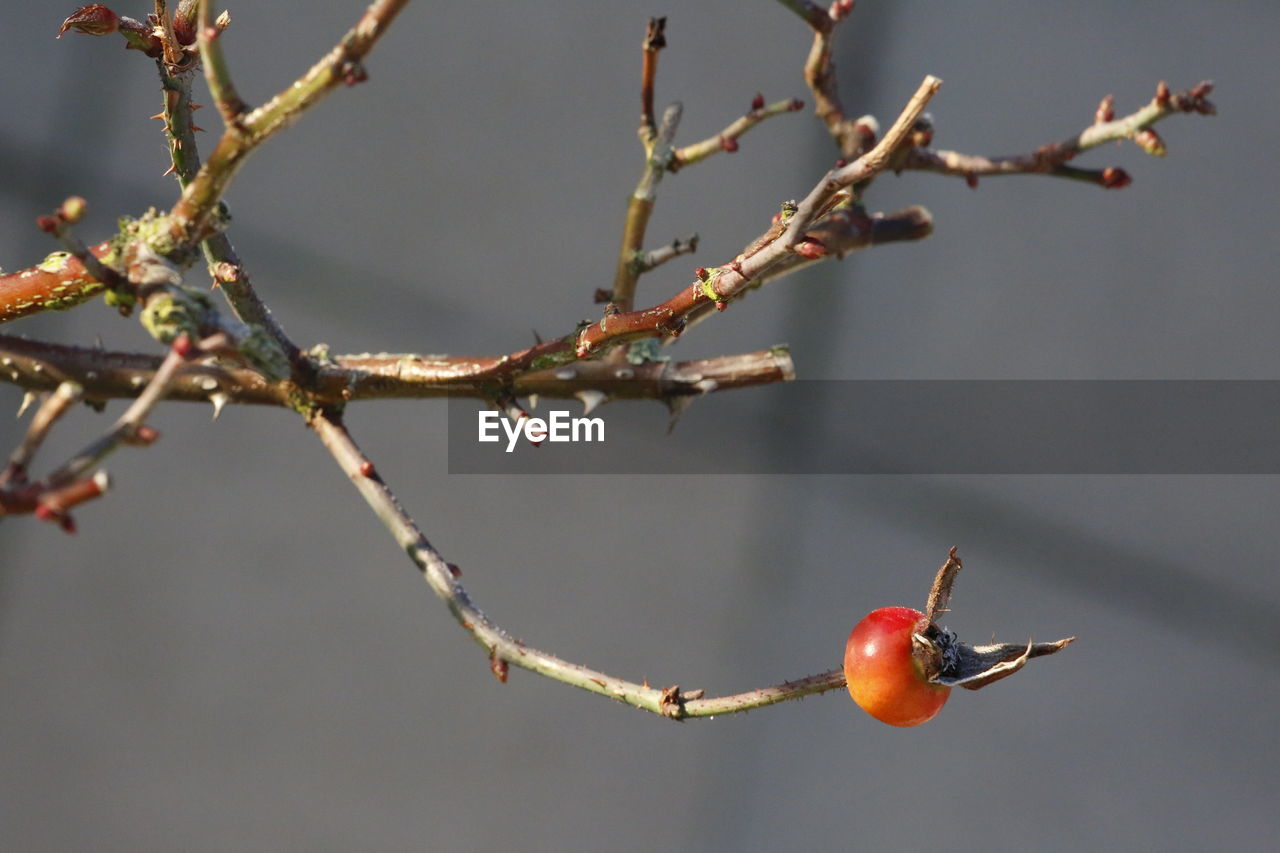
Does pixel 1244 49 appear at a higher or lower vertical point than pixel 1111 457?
higher

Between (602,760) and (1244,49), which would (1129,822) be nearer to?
(602,760)

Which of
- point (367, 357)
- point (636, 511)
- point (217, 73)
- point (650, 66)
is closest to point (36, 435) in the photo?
point (217, 73)

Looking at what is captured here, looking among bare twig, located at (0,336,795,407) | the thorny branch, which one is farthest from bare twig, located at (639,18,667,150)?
bare twig, located at (0,336,795,407)

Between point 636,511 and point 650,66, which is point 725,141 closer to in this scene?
point 650,66

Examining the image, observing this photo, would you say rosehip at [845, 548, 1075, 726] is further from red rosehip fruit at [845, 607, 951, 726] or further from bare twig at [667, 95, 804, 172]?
bare twig at [667, 95, 804, 172]

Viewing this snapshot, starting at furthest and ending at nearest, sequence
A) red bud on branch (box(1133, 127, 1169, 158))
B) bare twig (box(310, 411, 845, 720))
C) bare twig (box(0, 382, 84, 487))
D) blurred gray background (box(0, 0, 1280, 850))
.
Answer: blurred gray background (box(0, 0, 1280, 850)), red bud on branch (box(1133, 127, 1169, 158)), bare twig (box(310, 411, 845, 720)), bare twig (box(0, 382, 84, 487))

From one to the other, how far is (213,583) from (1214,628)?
1.13 m

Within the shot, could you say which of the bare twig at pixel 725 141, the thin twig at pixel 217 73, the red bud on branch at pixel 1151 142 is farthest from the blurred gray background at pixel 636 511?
the thin twig at pixel 217 73

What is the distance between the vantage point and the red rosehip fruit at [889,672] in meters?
0.34

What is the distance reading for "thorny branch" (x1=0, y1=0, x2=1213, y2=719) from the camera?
0.26m

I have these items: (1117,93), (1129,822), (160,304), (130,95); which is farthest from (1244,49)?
(160,304)

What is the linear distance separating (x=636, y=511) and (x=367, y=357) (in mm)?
791

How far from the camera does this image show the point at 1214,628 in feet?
4.30

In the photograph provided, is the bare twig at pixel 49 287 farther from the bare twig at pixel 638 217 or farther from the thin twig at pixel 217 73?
the bare twig at pixel 638 217
